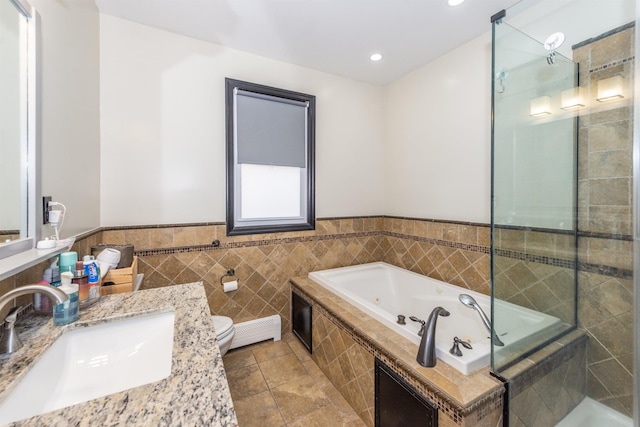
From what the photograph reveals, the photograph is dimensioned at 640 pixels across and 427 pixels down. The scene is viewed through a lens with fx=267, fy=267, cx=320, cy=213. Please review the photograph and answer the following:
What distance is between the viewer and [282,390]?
1895 millimetres

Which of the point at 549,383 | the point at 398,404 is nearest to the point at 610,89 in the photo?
the point at 549,383

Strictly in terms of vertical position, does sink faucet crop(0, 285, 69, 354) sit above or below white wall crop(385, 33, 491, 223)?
below

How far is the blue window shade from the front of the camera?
242 cm

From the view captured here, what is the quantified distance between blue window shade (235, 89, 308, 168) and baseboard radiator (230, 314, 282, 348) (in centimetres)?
147

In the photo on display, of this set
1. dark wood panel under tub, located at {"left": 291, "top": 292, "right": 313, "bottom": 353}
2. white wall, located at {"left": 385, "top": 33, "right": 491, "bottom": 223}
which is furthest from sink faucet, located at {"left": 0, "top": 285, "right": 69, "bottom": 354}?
white wall, located at {"left": 385, "top": 33, "right": 491, "bottom": 223}

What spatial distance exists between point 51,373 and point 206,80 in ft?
7.15

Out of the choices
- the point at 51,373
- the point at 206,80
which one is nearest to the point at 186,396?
the point at 51,373

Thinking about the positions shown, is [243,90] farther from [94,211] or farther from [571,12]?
[571,12]

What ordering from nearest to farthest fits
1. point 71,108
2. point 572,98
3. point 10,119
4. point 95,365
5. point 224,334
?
point 95,365 < point 10,119 < point 71,108 < point 572,98 < point 224,334

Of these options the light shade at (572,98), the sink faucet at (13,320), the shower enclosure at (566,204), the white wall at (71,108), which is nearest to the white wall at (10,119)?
the white wall at (71,108)

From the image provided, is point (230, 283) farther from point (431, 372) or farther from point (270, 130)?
point (431, 372)

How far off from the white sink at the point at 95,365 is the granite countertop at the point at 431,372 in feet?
3.55

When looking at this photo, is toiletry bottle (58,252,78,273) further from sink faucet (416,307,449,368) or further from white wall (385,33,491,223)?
white wall (385,33,491,223)

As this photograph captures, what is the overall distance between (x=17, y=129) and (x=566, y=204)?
9.21ft
